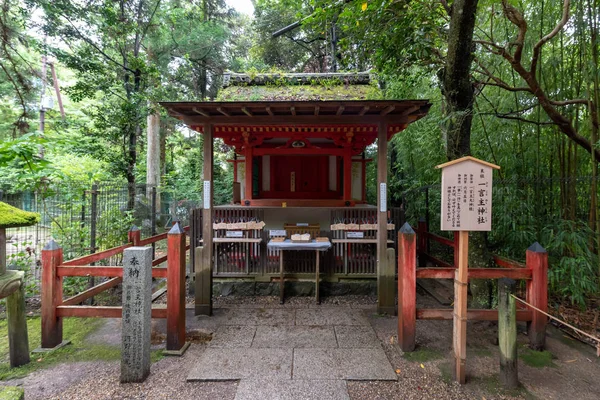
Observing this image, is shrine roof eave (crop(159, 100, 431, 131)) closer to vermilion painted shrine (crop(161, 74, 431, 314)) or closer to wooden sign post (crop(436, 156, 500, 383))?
vermilion painted shrine (crop(161, 74, 431, 314))

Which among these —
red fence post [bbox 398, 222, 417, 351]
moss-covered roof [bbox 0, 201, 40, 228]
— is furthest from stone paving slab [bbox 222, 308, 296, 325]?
moss-covered roof [bbox 0, 201, 40, 228]

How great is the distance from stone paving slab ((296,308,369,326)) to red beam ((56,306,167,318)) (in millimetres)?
1903

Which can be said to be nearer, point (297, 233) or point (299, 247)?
point (299, 247)

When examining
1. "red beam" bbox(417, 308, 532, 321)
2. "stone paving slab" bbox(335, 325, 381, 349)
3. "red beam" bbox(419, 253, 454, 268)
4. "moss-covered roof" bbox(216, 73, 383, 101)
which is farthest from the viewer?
"moss-covered roof" bbox(216, 73, 383, 101)

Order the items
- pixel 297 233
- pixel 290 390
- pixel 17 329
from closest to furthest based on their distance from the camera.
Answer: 1. pixel 290 390
2. pixel 17 329
3. pixel 297 233

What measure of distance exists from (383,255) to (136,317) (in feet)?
10.8

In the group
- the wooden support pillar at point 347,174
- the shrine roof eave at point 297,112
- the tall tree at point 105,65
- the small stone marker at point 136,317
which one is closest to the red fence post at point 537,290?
the shrine roof eave at point 297,112

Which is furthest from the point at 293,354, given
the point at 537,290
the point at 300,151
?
the point at 300,151

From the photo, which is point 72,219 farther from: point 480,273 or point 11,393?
point 480,273

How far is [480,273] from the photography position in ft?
10.5

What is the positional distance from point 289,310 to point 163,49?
11.1 meters

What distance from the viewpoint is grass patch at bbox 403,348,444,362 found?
A: 3.06 m

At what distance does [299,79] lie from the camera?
274 inches

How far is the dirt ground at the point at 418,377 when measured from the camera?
8.25 feet
